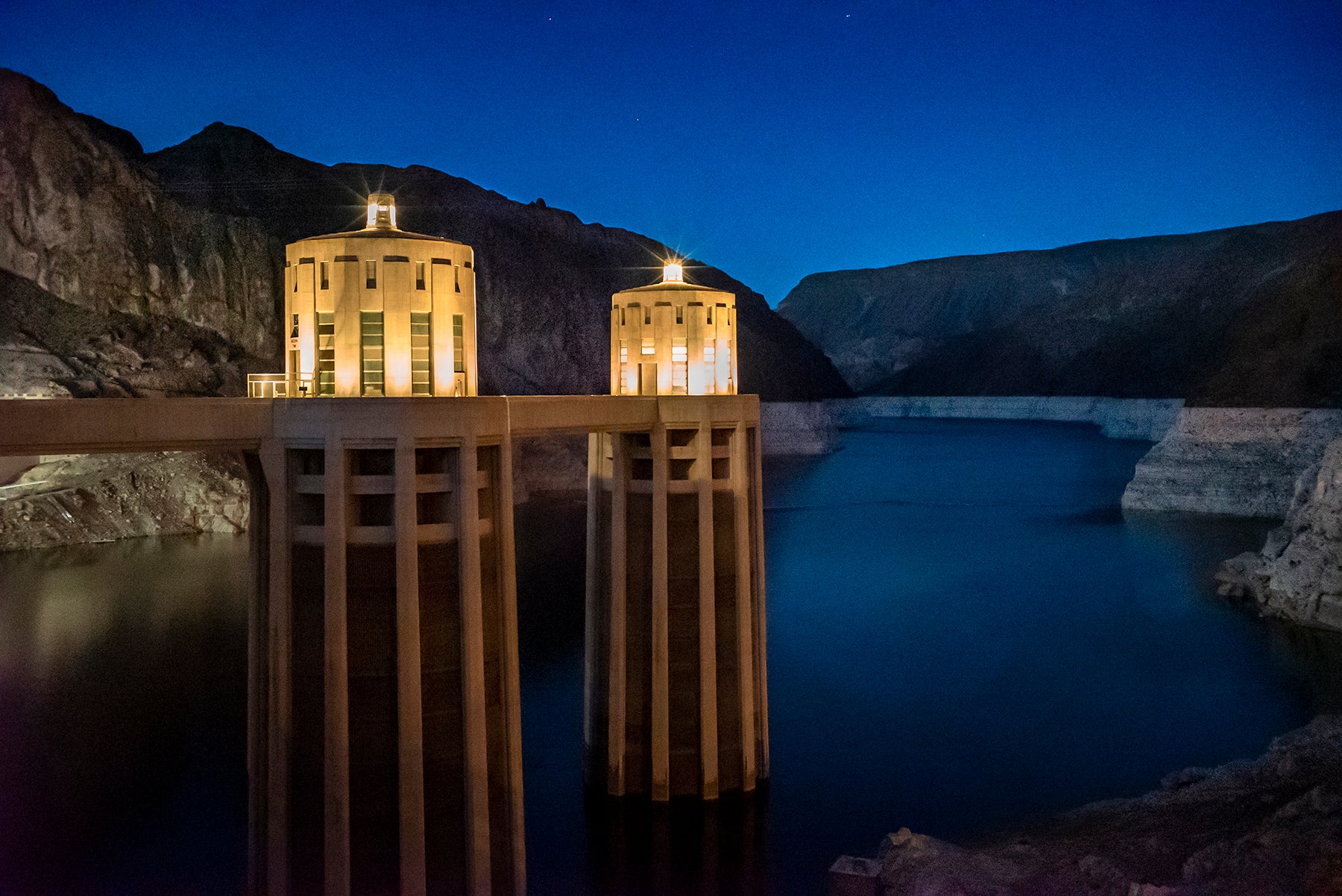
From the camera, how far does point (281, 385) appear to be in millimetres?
15930

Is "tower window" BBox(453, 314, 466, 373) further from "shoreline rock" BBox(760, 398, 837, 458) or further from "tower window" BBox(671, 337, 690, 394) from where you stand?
"shoreline rock" BBox(760, 398, 837, 458)

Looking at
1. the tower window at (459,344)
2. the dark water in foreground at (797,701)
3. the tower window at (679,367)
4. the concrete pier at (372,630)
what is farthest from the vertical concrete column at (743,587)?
the tower window at (459,344)

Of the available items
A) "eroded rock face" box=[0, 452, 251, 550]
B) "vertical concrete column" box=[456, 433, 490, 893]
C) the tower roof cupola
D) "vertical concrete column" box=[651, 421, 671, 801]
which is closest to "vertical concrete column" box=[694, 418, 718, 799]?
"vertical concrete column" box=[651, 421, 671, 801]

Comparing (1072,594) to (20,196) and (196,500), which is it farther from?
(20,196)

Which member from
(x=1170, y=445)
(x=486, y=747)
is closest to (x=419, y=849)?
(x=486, y=747)

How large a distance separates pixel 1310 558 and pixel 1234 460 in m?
31.2

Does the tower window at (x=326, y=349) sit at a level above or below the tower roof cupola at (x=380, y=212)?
below

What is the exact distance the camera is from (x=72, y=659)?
34.7 m

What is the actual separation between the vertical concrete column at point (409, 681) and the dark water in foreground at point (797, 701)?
6801 millimetres

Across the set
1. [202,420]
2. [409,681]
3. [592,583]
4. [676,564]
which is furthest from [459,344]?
[592,583]

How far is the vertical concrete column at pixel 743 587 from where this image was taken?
807 inches

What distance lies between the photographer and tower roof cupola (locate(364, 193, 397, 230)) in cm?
1510

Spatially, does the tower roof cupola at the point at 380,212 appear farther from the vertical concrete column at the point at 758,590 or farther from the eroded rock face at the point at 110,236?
the eroded rock face at the point at 110,236

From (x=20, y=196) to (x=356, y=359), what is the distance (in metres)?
58.4
